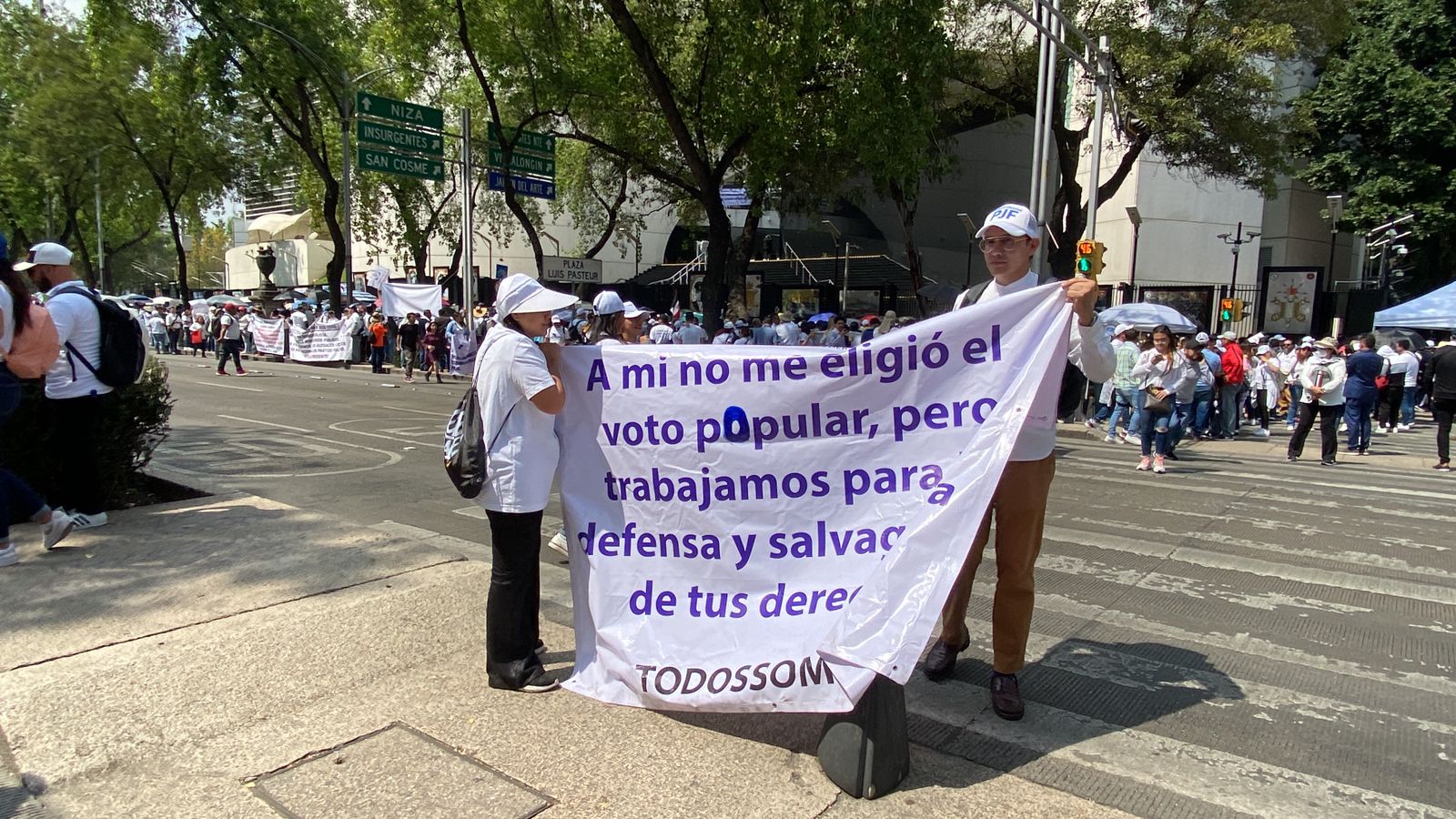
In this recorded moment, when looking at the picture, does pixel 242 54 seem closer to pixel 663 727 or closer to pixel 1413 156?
pixel 663 727

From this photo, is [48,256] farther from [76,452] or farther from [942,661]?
[942,661]

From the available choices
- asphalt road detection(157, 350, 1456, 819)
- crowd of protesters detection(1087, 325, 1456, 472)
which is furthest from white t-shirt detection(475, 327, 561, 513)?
crowd of protesters detection(1087, 325, 1456, 472)

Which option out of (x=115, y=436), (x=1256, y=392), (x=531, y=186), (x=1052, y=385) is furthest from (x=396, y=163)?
(x=1052, y=385)

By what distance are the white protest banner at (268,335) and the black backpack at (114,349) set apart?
86.7ft

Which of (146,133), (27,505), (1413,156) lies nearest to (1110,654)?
(27,505)

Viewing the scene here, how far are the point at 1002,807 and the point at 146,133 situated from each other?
136 feet

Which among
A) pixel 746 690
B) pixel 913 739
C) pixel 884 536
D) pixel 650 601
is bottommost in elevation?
pixel 913 739

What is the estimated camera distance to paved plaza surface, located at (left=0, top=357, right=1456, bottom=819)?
294 cm

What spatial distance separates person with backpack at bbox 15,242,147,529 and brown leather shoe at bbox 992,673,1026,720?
558 cm

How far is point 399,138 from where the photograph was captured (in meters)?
19.9

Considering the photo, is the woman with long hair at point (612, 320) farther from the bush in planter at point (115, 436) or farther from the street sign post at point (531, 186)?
the street sign post at point (531, 186)

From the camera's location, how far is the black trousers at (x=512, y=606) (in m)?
3.61

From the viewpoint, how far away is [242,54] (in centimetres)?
2619

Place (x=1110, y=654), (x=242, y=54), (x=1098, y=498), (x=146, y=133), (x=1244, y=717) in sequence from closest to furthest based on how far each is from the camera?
(x=1244, y=717) < (x=1110, y=654) < (x=1098, y=498) < (x=242, y=54) < (x=146, y=133)
